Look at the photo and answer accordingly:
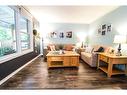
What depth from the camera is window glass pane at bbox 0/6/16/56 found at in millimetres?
3070

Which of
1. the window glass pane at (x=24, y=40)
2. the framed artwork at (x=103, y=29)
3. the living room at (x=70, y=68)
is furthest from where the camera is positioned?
the framed artwork at (x=103, y=29)

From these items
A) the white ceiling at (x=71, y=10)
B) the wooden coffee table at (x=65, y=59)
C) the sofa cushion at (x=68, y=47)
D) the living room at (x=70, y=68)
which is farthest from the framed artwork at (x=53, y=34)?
the wooden coffee table at (x=65, y=59)

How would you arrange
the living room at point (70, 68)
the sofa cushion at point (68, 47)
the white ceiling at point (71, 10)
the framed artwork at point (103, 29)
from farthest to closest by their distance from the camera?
1. the sofa cushion at point (68, 47)
2. the framed artwork at point (103, 29)
3. the white ceiling at point (71, 10)
4. the living room at point (70, 68)

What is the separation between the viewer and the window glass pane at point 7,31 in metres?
3.07

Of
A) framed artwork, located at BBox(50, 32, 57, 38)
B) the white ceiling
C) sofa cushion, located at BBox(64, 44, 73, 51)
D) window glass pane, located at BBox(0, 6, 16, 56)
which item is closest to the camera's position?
window glass pane, located at BBox(0, 6, 16, 56)

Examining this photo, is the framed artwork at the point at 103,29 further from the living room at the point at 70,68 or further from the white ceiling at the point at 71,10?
the white ceiling at the point at 71,10

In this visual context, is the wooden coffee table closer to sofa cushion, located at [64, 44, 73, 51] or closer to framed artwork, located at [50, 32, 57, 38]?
sofa cushion, located at [64, 44, 73, 51]

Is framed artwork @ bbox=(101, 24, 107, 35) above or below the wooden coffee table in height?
above

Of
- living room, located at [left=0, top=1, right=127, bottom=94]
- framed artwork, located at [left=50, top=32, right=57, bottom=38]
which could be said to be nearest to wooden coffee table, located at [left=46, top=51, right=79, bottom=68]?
living room, located at [left=0, top=1, right=127, bottom=94]

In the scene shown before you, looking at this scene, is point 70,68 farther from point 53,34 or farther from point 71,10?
point 53,34

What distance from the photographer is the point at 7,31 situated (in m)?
3.40
